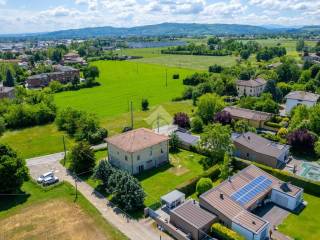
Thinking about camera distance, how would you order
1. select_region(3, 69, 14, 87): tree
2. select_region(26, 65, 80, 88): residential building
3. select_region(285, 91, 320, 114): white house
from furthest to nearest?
select_region(26, 65, 80, 88): residential building, select_region(3, 69, 14, 87): tree, select_region(285, 91, 320, 114): white house

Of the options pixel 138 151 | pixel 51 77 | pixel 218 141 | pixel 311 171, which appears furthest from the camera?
pixel 51 77

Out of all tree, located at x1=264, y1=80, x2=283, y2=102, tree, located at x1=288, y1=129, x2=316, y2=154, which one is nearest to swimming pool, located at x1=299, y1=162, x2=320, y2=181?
tree, located at x1=288, y1=129, x2=316, y2=154

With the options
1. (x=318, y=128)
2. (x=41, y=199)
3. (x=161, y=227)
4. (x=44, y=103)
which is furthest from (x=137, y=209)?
(x=44, y=103)

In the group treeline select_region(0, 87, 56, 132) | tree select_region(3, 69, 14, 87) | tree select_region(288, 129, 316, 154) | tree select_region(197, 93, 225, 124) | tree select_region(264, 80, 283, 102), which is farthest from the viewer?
tree select_region(3, 69, 14, 87)

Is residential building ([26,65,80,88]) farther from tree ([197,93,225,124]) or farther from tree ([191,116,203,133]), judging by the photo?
tree ([191,116,203,133])

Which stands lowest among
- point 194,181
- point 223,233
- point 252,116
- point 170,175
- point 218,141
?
point 170,175

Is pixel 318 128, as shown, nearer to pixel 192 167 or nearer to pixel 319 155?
pixel 319 155

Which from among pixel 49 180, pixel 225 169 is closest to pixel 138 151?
pixel 225 169

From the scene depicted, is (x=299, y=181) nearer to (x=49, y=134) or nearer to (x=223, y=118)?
(x=223, y=118)
